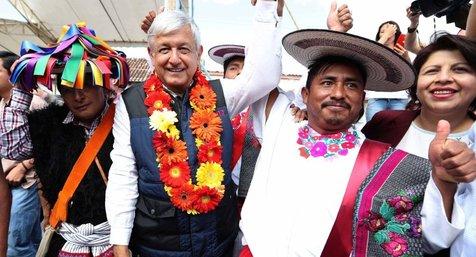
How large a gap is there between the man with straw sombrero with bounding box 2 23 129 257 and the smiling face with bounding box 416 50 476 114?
158 cm

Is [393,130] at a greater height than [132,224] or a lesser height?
greater

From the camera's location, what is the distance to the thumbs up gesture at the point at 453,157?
1.17m

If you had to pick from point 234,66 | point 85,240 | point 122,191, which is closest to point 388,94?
point 234,66

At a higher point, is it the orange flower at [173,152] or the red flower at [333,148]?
the red flower at [333,148]

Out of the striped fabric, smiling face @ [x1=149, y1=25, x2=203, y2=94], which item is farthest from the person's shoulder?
the striped fabric

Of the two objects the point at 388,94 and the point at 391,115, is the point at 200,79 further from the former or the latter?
the point at 388,94

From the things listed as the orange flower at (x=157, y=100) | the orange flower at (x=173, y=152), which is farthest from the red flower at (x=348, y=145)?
the orange flower at (x=157, y=100)

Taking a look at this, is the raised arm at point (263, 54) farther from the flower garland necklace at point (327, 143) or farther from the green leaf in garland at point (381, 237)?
the green leaf in garland at point (381, 237)

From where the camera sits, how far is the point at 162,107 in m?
1.90

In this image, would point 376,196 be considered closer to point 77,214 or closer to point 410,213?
point 410,213

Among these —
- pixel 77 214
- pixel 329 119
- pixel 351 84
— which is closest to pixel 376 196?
pixel 329 119

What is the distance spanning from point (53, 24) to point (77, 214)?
1209 cm

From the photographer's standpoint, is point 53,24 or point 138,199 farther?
point 53,24

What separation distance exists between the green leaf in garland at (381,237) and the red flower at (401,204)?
0.09 metres
